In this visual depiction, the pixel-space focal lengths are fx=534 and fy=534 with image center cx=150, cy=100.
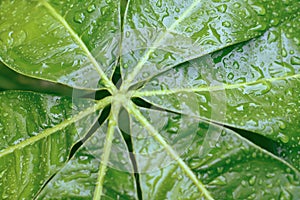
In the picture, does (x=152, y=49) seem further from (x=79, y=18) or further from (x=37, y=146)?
(x=37, y=146)

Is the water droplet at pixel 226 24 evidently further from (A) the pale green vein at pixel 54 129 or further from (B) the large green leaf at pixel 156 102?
(A) the pale green vein at pixel 54 129

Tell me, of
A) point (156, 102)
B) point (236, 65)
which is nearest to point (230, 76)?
point (236, 65)

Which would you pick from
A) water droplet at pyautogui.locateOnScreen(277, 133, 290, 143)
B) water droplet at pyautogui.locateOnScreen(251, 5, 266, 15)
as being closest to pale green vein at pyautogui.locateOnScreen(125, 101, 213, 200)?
water droplet at pyautogui.locateOnScreen(277, 133, 290, 143)

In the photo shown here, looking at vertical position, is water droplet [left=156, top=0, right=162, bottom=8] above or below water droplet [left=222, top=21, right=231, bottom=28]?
above

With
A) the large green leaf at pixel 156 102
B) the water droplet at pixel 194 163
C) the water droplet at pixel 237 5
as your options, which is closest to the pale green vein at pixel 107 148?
the large green leaf at pixel 156 102

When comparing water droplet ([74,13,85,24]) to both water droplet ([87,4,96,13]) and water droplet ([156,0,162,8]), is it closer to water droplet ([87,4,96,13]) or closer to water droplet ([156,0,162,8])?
water droplet ([87,4,96,13])

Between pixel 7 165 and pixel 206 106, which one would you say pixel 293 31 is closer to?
pixel 206 106
